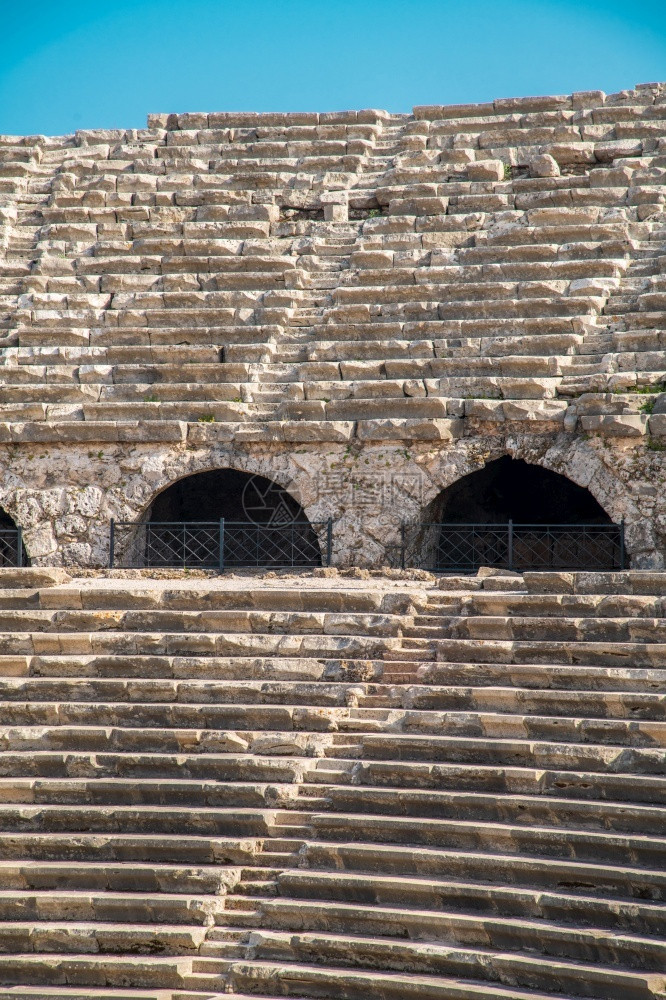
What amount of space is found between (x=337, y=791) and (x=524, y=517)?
395 inches

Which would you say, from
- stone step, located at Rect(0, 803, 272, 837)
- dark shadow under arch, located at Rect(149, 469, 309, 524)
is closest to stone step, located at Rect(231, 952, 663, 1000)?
stone step, located at Rect(0, 803, 272, 837)

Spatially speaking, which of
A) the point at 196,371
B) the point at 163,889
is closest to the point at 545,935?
the point at 163,889

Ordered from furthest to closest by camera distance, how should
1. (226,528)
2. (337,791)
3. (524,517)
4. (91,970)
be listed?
(524,517) → (226,528) → (337,791) → (91,970)

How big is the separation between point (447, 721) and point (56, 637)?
3.75m

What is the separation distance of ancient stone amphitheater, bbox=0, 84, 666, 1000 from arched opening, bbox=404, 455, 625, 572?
0.08 meters

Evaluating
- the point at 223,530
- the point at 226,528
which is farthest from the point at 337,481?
the point at 226,528

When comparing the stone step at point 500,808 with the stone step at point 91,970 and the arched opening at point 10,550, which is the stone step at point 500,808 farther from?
the arched opening at point 10,550

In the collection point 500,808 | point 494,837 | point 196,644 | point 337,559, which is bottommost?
point 494,837

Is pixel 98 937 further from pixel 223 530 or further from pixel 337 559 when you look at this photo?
pixel 337 559

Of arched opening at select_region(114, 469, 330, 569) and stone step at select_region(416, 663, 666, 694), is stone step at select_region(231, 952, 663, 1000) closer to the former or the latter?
stone step at select_region(416, 663, 666, 694)

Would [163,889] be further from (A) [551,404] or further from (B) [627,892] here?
(A) [551,404]

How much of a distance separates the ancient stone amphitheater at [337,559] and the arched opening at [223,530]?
76 millimetres

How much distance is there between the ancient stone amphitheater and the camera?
25.3 feet

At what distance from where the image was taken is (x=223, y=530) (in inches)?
523
